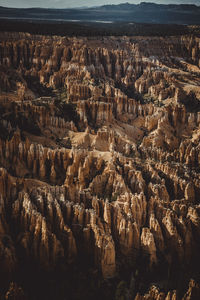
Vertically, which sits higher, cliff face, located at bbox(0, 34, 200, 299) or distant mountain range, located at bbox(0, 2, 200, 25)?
distant mountain range, located at bbox(0, 2, 200, 25)

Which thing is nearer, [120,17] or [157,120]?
[157,120]

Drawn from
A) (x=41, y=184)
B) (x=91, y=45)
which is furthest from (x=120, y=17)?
(x=41, y=184)

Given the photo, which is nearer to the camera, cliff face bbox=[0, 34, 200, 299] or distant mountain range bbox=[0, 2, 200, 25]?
cliff face bbox=[0, 34, 200, 299]

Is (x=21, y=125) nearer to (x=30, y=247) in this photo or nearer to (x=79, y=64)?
(x=30, y=247)

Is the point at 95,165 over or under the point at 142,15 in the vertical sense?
under

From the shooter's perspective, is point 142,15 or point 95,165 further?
point 142,15

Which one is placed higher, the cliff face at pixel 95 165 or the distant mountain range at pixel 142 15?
the distant mountain range at pixel 142 15

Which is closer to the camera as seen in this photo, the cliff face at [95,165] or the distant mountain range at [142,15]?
the cliff face at [95,165]

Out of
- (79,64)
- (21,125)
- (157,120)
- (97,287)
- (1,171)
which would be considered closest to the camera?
(97,287)
